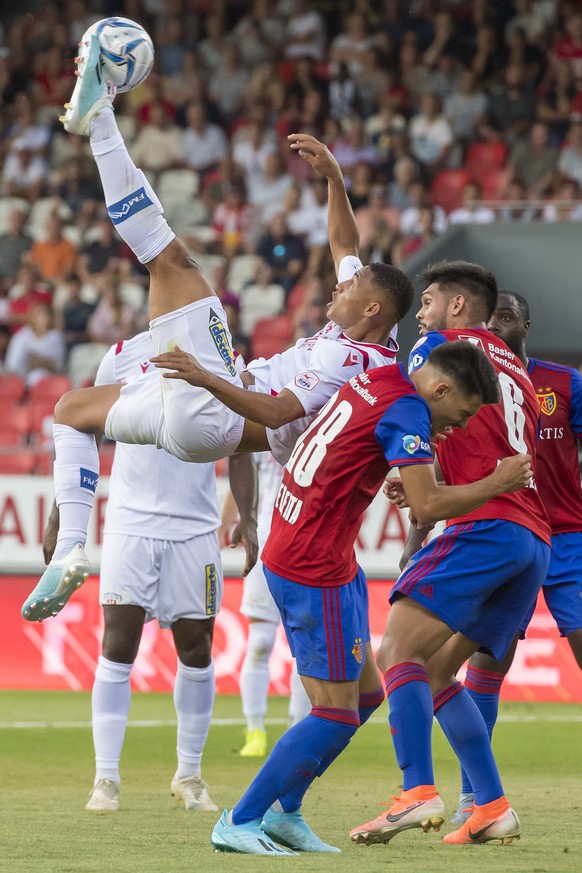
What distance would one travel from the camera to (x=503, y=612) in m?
5.71

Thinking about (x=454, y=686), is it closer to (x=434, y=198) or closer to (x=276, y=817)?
(x=276, y=817)

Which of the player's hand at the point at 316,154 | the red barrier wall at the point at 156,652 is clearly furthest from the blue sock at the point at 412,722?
the red barrier wall at the point at 156,652

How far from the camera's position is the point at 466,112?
18328 millimetres

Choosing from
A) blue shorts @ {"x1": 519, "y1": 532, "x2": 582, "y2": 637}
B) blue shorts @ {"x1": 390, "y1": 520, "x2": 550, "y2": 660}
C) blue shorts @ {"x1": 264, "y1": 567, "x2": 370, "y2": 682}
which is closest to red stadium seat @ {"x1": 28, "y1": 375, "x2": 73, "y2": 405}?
blue shorts @ {"x1": 519, "y1": 532, "x2": 582, "y2": 637}

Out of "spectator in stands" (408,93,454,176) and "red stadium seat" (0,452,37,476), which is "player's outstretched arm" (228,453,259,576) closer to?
"red stadium seat" (0,452,37,476)

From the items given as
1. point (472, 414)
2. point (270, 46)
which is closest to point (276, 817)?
point (472, 414)

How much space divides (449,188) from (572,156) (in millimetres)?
1579

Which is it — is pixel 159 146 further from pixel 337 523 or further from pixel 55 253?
pixel 337 523

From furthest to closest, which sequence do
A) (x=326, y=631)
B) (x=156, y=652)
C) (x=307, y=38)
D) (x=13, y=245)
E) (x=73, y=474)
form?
(x=307, y=38) < (x=13, y=245) < (x=156, y=652) < (x=73, y=474) < (x=326, y=631)

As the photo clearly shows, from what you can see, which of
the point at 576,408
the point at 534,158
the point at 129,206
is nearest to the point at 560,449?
the point at 576,408

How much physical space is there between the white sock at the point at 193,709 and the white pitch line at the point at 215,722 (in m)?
3.52

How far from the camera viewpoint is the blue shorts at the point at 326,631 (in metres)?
5.23

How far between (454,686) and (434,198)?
1272cm

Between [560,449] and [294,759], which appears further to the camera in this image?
[560,449]
